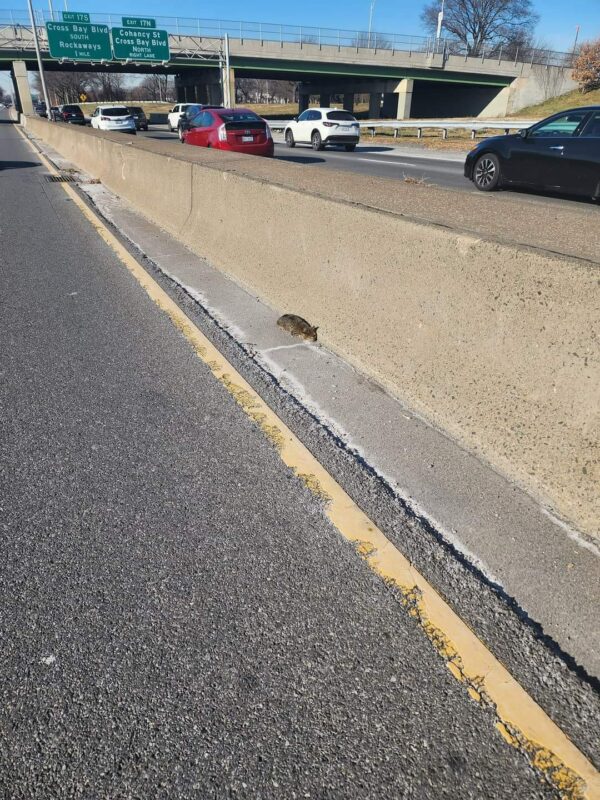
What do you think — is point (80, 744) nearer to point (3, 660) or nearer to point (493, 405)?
point (3, 660)

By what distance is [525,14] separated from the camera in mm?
87938

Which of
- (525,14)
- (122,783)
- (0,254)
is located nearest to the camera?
(122,783)

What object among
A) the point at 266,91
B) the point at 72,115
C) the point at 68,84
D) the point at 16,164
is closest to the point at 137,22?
the point at 72,115

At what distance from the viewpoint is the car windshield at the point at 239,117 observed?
54.4ft

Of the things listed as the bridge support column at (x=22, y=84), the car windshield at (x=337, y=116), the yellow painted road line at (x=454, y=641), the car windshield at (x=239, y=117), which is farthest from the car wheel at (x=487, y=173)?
the bridge support column at (x=22, y=84)

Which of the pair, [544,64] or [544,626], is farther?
[544,64]

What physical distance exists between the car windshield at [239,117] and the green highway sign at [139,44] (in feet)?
110

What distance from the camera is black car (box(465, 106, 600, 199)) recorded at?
1007 cm

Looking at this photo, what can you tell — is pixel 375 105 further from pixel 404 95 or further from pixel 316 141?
pixel 316 141

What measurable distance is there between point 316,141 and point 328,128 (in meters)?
1.10

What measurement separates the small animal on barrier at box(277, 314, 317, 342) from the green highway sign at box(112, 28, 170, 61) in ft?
157

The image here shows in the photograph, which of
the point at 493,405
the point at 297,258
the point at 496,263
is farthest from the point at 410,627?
the point at 297,258

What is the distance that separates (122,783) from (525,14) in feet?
367

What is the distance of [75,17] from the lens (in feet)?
136
